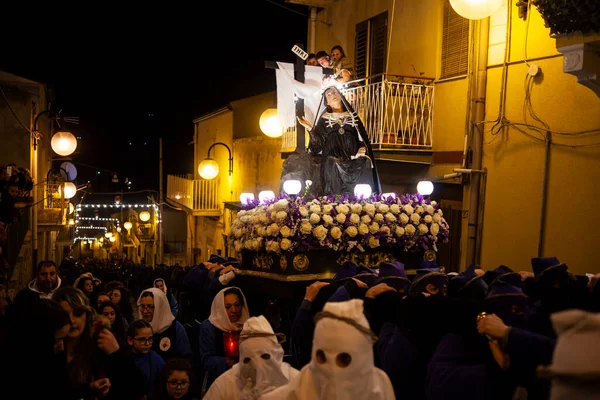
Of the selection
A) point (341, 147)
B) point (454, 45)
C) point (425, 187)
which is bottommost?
point (425, 187)

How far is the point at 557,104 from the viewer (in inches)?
377

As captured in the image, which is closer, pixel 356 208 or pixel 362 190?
pixel 356 208

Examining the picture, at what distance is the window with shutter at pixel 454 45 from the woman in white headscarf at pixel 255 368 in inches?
338

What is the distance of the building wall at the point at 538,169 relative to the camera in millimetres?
9141

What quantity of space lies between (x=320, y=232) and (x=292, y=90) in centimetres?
239

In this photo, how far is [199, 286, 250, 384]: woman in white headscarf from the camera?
5.59m

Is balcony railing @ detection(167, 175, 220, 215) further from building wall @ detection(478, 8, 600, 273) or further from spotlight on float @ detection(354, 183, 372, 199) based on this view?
spotlight on float @ detection(354, 183, 372, 199)

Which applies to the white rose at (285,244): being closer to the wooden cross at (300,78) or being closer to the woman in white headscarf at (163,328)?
the woman in white headscarf at (163,328)

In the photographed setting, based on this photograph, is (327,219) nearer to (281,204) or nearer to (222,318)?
(281,204)

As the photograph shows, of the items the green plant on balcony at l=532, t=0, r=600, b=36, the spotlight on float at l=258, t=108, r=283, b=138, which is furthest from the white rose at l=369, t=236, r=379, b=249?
the spotlight on float at l=258, t=108, r=283, b=138

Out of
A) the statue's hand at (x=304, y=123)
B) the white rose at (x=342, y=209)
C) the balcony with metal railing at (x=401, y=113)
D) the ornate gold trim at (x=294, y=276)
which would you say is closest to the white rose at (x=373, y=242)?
the white rose at (x=342, y=209)

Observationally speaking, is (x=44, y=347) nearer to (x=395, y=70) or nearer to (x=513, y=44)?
(x=513, y=44)

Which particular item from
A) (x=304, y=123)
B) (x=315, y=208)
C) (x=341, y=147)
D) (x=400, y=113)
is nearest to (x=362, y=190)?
(x=341, y=147)

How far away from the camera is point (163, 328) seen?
A: 20.1 feet
